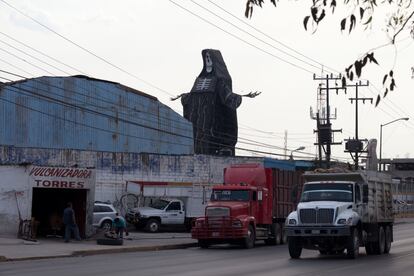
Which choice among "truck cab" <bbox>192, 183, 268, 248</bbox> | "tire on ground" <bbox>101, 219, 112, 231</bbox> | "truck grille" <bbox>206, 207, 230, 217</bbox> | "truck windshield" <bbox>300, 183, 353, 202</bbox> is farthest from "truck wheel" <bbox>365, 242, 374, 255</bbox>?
"tire on ground" <bbox>101, 219, 112, 231</bbox>

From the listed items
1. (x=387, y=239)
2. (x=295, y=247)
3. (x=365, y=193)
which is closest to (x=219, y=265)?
(x=295, y=247)

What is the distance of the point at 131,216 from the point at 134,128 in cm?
1986

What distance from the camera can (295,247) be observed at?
963 inches

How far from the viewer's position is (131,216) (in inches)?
1703

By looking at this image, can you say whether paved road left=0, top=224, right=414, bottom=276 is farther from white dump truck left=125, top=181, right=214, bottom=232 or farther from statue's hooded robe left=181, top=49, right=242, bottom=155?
statue's hooded robe left=181, top=49, right=242, bottom=155

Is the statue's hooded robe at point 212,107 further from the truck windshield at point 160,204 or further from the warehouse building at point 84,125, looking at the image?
the truck windshield at point 160,204

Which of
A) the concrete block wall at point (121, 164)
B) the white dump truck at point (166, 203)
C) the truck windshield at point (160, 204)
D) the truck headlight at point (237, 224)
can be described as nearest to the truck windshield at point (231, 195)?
the truck headlight at point (237, 224)

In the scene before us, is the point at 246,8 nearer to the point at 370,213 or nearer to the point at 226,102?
the point at 370,213

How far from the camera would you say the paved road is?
18.8 m

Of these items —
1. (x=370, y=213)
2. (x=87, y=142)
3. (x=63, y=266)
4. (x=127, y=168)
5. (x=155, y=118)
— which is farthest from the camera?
(x=155, y=118)

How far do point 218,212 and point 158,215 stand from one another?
12.3 metres

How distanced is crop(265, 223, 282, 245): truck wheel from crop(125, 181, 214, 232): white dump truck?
28.0 ft

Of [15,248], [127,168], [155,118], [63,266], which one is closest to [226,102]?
[155,118]

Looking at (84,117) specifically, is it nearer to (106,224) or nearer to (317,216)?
(106,224)
